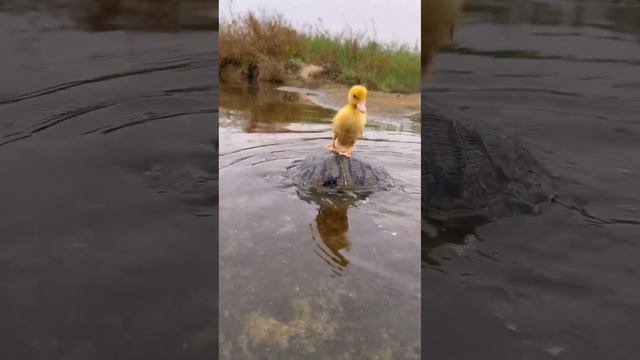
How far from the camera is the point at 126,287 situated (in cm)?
168

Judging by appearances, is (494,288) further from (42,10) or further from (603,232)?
(42,10)

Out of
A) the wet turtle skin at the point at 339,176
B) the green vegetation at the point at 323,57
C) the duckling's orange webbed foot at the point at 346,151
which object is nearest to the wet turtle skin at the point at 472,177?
the wet turtle skin at the point at 339,176

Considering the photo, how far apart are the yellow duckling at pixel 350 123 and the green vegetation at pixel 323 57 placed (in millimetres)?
360

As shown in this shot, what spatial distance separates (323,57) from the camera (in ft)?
13.9

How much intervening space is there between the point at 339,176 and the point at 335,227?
427 millimetres

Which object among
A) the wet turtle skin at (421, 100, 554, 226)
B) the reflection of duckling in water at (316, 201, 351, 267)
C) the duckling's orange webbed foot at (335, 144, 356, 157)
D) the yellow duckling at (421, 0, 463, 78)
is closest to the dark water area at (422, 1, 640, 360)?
the wet turtle skin at (421, 100, 554, 226)

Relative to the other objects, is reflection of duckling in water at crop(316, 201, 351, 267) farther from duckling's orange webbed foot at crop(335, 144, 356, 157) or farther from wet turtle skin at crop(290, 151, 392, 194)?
duckling's orange webbed foot at crop(335, 144, 356, 157)

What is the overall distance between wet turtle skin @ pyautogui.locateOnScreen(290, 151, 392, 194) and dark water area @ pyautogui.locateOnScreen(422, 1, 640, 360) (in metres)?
0.42

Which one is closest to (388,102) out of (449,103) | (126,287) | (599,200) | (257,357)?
(449,103)

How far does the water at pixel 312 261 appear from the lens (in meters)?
1.38

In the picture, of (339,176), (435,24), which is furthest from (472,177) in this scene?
(435,24)

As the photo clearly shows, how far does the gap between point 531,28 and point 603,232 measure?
242cm

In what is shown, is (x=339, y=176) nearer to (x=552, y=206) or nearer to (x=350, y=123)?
(x=350, y=123)

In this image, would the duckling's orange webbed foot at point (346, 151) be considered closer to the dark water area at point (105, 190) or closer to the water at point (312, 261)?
the water at point (312, 261)
